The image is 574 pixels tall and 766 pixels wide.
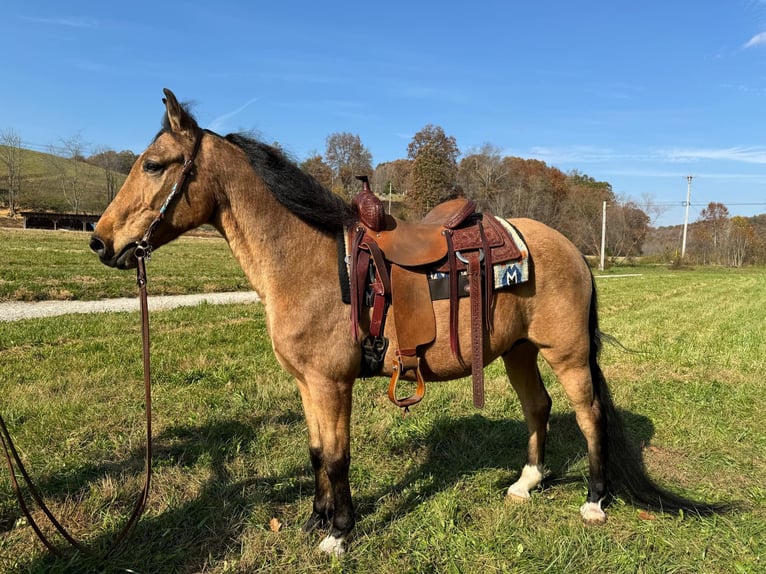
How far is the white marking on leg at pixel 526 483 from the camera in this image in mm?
3481

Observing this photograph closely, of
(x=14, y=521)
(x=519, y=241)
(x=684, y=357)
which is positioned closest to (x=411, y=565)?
(x=519, y=241)

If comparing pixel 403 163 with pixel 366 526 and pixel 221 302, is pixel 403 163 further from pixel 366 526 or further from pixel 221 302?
pixel 366 526

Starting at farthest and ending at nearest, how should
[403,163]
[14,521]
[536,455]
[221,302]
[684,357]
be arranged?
[403,163] → [221,302] → [684,357] → [536,455] → [14,521]

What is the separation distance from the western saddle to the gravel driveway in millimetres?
9117

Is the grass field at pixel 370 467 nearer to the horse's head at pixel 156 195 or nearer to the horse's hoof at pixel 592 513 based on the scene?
the horse's hoof at pixel 592 513

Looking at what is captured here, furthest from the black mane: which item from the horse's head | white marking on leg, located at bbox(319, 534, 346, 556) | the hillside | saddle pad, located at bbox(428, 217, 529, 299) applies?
the hillside

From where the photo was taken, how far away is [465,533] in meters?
3.02

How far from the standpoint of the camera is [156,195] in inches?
99.6

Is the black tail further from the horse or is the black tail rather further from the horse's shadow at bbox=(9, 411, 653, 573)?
the horse's shadow at bbox=(9, 411, 653, 573)

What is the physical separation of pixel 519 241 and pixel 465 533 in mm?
1901

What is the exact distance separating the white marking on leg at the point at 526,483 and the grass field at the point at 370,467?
0.11 m

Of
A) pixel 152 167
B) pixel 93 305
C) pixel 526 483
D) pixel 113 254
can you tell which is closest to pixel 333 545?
pixel 526 483

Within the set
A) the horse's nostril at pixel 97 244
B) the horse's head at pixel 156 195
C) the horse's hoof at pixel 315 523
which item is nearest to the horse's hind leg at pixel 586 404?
the horse's hoof at pixel 315 523

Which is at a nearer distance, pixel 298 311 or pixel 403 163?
pixel 298 311
